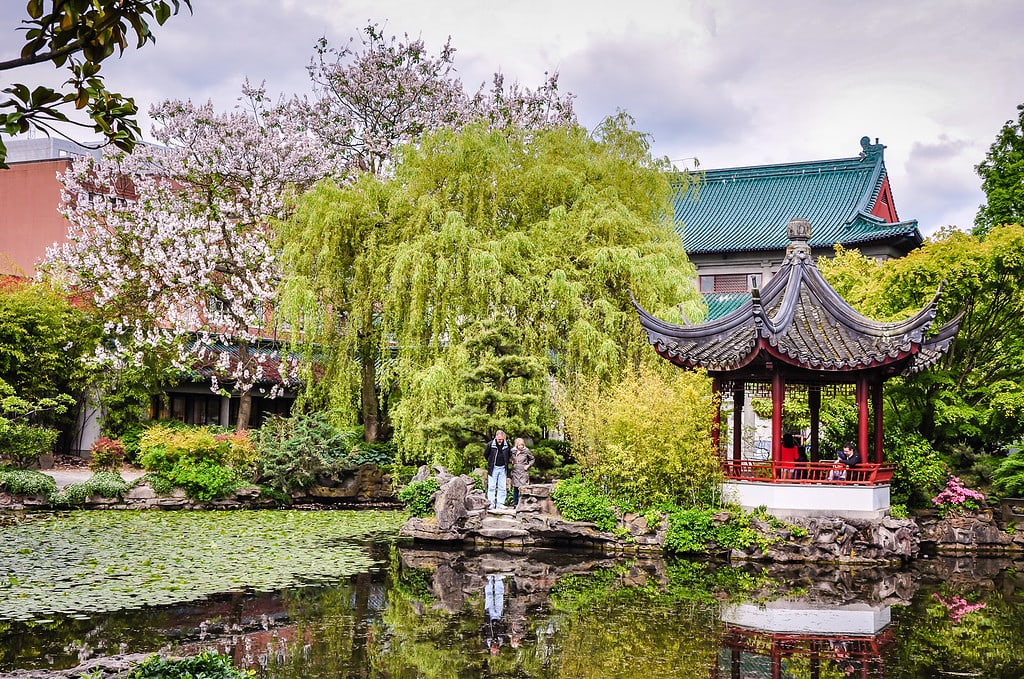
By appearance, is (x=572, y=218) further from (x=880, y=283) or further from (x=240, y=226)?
(x=240, y=226)

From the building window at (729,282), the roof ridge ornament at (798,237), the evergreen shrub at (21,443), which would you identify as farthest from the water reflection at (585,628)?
the building window at (729,282)

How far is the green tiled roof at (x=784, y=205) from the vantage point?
1138 inches

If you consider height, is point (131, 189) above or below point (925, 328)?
above

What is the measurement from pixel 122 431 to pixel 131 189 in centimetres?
711

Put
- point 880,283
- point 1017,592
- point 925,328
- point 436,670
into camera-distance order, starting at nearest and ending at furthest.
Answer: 1. point 436,670
2. point 1017,592
3. point 925,328
4. point 880,283

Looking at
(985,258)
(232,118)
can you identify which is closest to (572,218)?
(985,258)

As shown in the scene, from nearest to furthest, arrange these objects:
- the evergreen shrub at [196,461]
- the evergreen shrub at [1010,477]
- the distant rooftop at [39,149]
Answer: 1. the evergreen shrub at [1010,477]
2. the evergreen shrub at [196,461]
3. the distant rooftop at [39,149]

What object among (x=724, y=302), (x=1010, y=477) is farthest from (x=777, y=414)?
(x=724, y=302)

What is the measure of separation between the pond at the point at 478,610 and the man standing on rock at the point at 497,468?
4.67 feet

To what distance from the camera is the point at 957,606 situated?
36.1ft

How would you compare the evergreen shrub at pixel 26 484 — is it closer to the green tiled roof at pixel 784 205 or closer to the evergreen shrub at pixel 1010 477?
the evergreen shrub at pixel 1010 477

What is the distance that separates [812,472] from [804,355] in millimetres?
2761

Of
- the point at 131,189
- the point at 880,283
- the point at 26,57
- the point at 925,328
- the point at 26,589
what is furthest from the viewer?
the point at 131,189

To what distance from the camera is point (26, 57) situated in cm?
356
